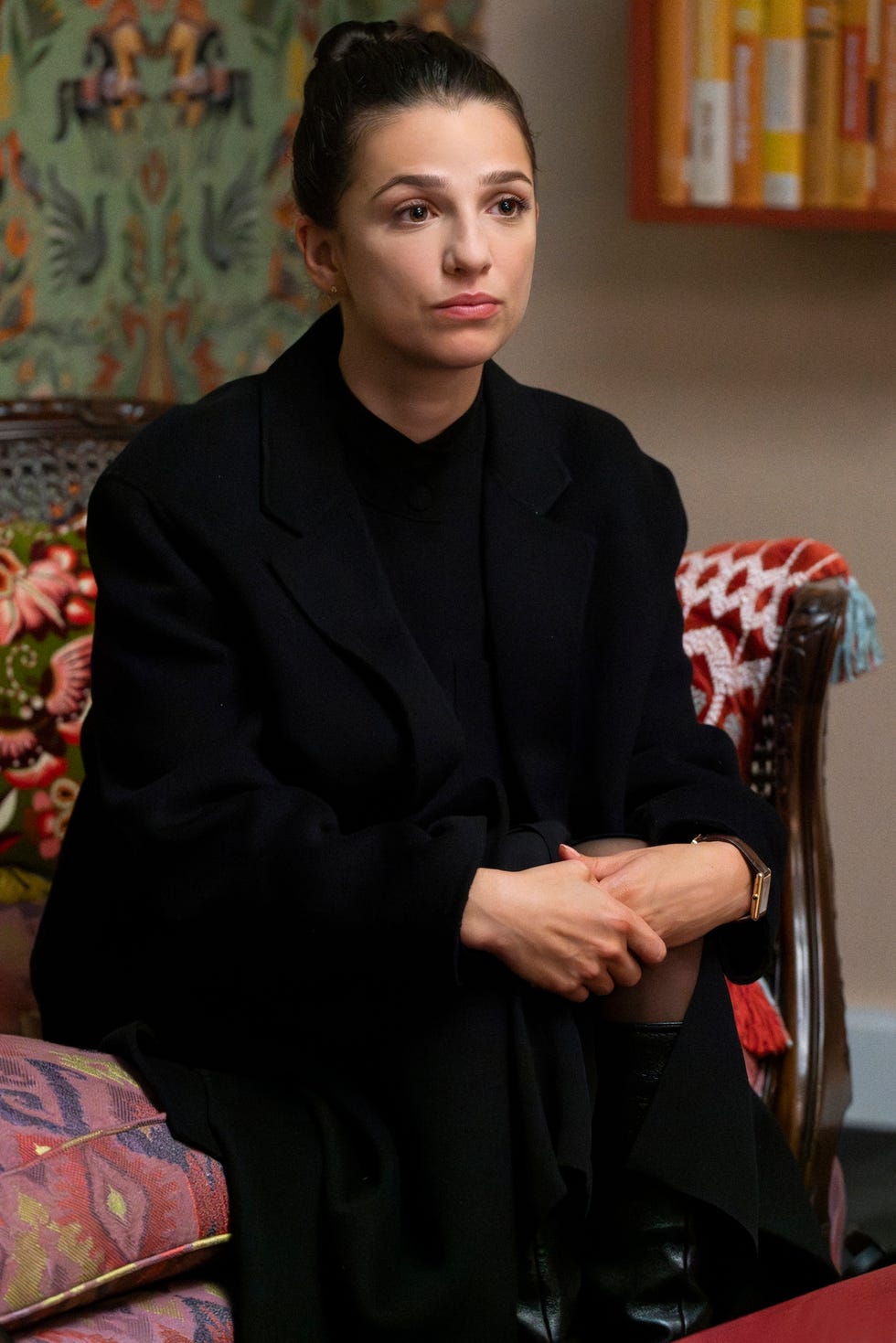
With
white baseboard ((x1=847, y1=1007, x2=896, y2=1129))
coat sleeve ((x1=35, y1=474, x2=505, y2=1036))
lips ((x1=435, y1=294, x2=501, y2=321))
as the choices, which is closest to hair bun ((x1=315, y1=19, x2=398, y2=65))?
lips ((x1=435, y1=294, x2=501, y2=321))

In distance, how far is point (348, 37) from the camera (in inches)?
49.7

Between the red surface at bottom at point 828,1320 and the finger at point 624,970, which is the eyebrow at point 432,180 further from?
Result: the red surface at bottom at point 828,1320

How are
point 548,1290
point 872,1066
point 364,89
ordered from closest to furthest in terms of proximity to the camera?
point 548,1290 < point 364,89 < point 872,1066

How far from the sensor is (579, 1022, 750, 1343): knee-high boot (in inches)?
43.8

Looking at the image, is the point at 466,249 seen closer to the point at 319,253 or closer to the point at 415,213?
the point at 415,213

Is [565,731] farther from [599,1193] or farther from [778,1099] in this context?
[778,1099]

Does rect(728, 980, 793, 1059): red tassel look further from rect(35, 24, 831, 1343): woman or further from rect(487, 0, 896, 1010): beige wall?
rect(487, 0, 896, 1010): beige wall

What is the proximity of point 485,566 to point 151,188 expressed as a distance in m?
1.36

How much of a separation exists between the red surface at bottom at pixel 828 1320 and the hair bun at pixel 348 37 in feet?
3.15

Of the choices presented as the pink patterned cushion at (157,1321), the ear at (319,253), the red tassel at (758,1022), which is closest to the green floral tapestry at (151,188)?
the ear at (319,253)

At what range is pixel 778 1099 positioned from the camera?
1.53 metres

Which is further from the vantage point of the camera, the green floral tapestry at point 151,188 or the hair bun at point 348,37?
the green floral tapestry at point 151,188

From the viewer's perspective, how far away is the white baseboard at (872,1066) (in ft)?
7.78

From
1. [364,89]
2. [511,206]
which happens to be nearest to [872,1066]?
[511,206]
